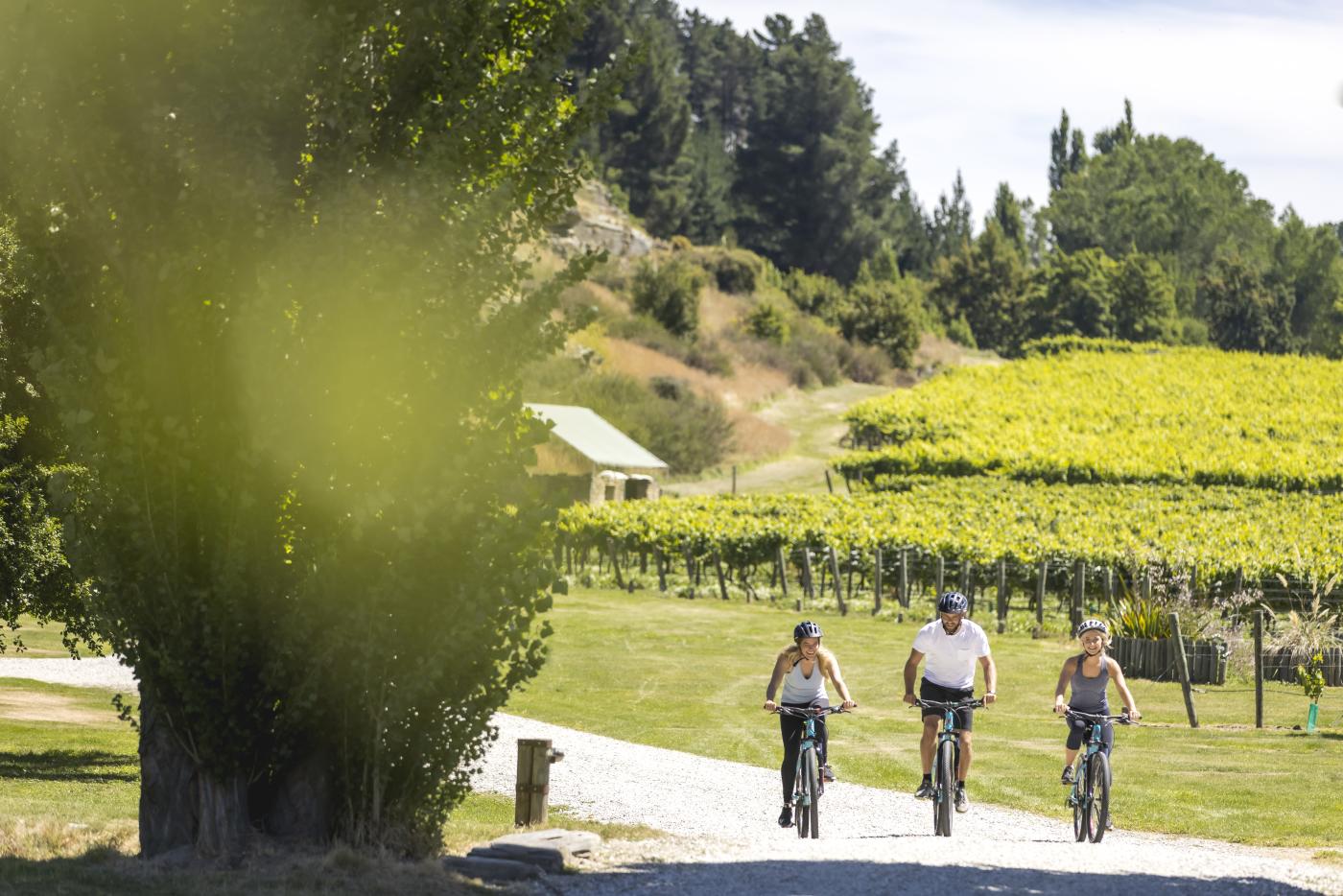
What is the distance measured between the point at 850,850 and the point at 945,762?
4.31 ft

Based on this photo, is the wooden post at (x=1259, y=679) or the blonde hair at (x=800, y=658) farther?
the wooden post at (x=1259, y=679)

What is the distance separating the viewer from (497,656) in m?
11.1

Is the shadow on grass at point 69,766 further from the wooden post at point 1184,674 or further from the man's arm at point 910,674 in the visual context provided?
the wooden post at point 1184,674

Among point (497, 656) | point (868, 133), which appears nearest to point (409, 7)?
point (497, 656)

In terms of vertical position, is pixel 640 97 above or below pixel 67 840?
above

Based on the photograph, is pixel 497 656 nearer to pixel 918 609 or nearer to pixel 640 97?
pixel 918 609

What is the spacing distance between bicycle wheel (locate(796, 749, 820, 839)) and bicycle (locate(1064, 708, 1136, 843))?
1937mm

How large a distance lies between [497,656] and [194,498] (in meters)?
2.25

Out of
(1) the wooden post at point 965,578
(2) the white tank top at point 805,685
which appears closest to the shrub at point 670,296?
(1) the wooden post at point 965,578

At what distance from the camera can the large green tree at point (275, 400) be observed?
10.8 meters

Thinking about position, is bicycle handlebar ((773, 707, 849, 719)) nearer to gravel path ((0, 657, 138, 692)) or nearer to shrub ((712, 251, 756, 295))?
gravel path ((0, 657, 138, 692))

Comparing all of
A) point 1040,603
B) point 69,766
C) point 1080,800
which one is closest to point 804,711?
point 1080,800

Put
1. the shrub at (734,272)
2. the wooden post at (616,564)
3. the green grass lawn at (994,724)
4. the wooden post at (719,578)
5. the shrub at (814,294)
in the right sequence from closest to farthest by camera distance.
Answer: the green grass lawn at (994,724) → the wooden post at (719,578) → the wooden post at (616,564) → the shrub at (734,272) → the shrub at (814,294)

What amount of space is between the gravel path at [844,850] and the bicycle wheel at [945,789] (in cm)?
21
